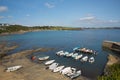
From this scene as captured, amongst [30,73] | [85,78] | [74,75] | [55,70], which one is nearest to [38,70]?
[30,73]

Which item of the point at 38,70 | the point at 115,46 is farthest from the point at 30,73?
the point at 115,46

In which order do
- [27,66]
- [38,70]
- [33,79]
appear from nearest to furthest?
[33,79] < [38,70] < [27,66]

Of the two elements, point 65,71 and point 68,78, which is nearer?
point 68,78

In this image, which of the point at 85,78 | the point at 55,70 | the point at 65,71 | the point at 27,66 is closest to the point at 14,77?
the point at 27,66

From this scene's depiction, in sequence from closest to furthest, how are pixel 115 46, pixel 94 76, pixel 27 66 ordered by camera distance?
pixel 94 76
pixel 27 66
pixel 115 46

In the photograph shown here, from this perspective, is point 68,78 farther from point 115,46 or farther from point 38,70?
point 115,46

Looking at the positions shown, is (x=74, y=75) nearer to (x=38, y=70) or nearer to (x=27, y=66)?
(x=38, y=70)

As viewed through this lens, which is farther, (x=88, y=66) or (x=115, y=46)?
(x=115, y=46)

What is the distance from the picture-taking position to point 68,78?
28.5 metres

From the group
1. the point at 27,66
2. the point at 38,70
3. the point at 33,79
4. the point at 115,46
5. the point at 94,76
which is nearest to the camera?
the point at 33,79

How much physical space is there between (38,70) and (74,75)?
9.99 metres

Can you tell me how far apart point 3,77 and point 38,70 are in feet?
28.1

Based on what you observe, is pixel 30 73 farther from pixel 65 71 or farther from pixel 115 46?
pixel 115 46

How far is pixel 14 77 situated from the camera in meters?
29.1
